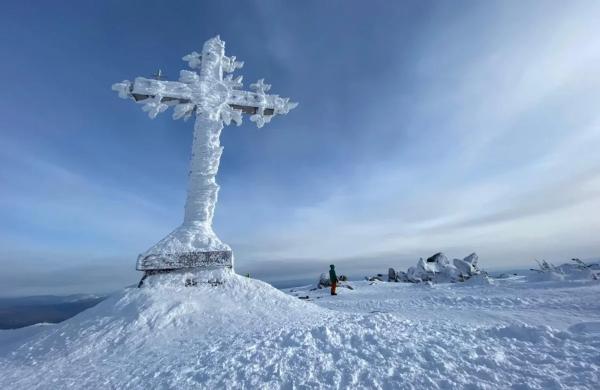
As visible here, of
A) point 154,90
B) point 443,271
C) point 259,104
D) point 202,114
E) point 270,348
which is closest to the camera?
point 270,348

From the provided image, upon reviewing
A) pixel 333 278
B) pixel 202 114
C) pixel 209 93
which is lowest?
pixel 333 278

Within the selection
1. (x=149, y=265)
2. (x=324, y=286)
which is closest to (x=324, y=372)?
(x=149, y=265)

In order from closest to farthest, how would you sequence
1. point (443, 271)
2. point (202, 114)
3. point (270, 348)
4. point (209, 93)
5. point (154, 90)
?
1. point (270, 348)
2. point (154, 90)
3. point (202, 114)
4. point (209, 93)
5. point (443, 271)

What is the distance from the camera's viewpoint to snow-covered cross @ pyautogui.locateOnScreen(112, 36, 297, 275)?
8.01 meters

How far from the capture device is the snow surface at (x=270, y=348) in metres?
3.90

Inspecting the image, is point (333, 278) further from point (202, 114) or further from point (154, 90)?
point (154, 90)

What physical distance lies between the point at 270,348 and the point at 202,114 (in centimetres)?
718

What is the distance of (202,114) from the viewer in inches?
380

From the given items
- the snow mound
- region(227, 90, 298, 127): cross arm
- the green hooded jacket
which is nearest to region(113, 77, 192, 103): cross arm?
region(227, 90, 298, 127): cross arm

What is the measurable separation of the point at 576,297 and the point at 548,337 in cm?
663

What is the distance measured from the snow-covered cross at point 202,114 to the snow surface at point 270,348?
75cm

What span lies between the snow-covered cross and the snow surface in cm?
75

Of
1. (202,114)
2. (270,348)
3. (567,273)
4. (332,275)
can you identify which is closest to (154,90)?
(202,114)

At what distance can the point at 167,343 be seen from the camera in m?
5.47
